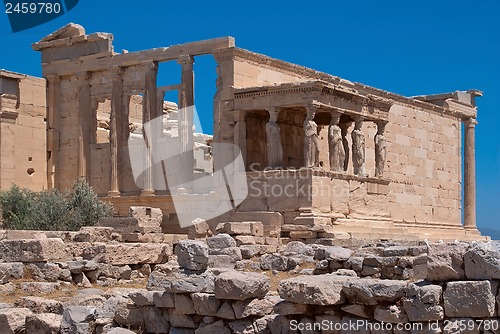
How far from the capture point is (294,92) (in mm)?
20172

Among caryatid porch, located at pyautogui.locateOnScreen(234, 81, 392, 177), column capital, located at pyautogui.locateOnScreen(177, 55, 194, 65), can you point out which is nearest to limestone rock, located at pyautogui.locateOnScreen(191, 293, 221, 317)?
caryatid porch, located at pyautogui.locateOnScreen(234, 81, 392, 177)

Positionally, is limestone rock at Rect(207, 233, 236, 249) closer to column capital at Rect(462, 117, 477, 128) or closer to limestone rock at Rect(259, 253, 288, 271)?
limestone rock at Rect(259, 253, 288, 271)

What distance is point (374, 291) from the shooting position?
6.48 meters

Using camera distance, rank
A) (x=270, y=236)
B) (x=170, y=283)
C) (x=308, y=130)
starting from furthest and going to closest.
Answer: (x=308, y=130)
(x=270, y=236)
(x=170, y=283)

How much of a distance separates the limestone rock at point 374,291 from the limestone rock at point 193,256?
113 inches

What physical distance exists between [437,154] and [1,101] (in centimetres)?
1527

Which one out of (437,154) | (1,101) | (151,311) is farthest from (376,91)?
(151,311)

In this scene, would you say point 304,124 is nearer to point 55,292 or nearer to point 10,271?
point 10,271

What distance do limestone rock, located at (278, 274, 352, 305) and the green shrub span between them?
14238 mm

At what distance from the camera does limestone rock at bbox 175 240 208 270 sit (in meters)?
9.22

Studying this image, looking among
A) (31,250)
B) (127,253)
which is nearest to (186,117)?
(127,253)

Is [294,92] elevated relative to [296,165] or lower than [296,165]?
elevated

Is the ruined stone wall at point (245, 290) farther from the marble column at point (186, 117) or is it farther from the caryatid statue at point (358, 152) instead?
the marble column at point (186, 117)

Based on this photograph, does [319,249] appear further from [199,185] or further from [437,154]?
[437,154]
